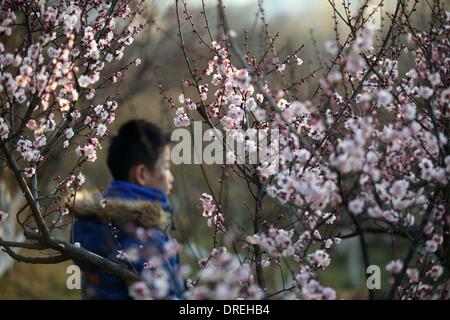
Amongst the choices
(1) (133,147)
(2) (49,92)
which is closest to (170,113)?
(1) (133,147)

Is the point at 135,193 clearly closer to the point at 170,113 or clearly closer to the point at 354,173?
the point at 354,173

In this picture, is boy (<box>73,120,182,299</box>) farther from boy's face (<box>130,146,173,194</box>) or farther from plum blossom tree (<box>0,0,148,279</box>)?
plum blossom tree (<box>0,0,148,279</box>)

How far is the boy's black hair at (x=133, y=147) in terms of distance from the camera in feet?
13.9

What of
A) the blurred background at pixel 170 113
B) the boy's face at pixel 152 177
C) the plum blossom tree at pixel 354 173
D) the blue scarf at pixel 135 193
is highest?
the blurred background at pixel 170 113

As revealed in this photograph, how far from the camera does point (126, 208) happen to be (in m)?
3.95

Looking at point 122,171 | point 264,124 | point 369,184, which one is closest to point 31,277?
point 122,171

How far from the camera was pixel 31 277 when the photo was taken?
1406 centimetres

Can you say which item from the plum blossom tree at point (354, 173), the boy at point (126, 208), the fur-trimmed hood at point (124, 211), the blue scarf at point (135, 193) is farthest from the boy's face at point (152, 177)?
the plum blossom tree at point (354, 173)

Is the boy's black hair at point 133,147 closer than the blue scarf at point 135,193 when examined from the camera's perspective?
No

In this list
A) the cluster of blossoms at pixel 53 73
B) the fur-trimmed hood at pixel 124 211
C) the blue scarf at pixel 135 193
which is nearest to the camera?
the cluster of blossoms at pixel 53 73

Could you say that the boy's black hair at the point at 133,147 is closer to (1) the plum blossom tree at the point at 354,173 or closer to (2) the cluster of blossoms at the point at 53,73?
(2) the cluster of blossoms at the point at 53,73

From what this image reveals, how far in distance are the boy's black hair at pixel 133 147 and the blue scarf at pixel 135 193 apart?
153mm
